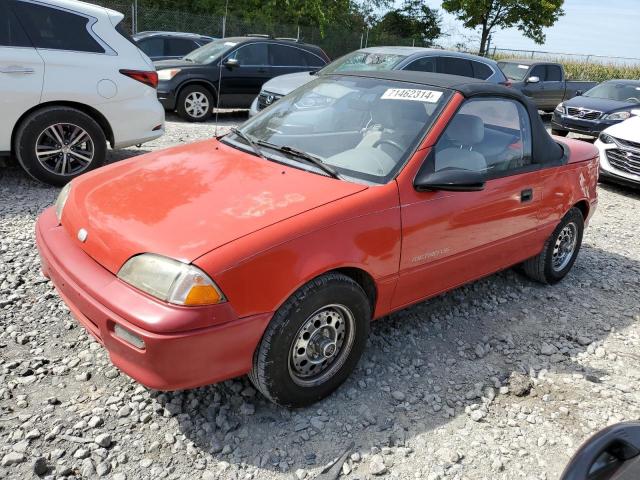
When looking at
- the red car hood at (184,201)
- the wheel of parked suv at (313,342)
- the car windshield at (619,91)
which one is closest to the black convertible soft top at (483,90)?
the red car hood at (184,201)

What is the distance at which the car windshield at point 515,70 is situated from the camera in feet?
47.3

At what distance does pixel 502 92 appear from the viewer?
12.4 feet

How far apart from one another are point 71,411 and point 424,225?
2.05 meters

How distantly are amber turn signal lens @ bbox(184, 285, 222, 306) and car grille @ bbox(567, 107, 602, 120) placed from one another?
37.2 ft

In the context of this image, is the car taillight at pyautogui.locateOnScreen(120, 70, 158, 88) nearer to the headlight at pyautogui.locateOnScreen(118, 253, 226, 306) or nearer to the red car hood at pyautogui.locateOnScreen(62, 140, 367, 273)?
the red car hood at pyautogui.locateOnScreen(62, 140, 367, 273)

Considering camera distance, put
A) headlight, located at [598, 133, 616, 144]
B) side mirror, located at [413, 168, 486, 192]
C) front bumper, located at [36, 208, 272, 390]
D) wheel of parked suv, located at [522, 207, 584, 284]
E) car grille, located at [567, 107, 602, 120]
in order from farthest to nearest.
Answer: car grille, located at [567, 107, 602, 120], headlight, located at [598, 133, 616, 144], wheel of parked suv, located at [522, 207, 584, 284], side mirror, located at [413, 168, 486, 192], front bumper, located at [36, 208, 272, 390]

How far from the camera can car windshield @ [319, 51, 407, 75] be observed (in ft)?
27.8

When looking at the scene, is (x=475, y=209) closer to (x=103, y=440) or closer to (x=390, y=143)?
(x=390, y=143)

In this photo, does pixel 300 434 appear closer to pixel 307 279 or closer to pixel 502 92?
pixel 307 279

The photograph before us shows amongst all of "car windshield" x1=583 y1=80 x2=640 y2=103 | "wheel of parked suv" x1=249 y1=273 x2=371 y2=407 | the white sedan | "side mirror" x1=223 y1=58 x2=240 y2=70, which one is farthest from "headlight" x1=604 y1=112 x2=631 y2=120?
"wheel of parked suv" x1=249 y1=273 x2=371 y2=407

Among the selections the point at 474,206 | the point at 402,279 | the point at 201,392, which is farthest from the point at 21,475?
the point at 474,206

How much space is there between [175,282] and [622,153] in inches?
304

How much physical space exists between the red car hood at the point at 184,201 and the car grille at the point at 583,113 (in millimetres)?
10329

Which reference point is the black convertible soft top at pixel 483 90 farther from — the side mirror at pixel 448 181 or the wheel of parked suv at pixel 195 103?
the wheel of parked suv at pixel 195 103
